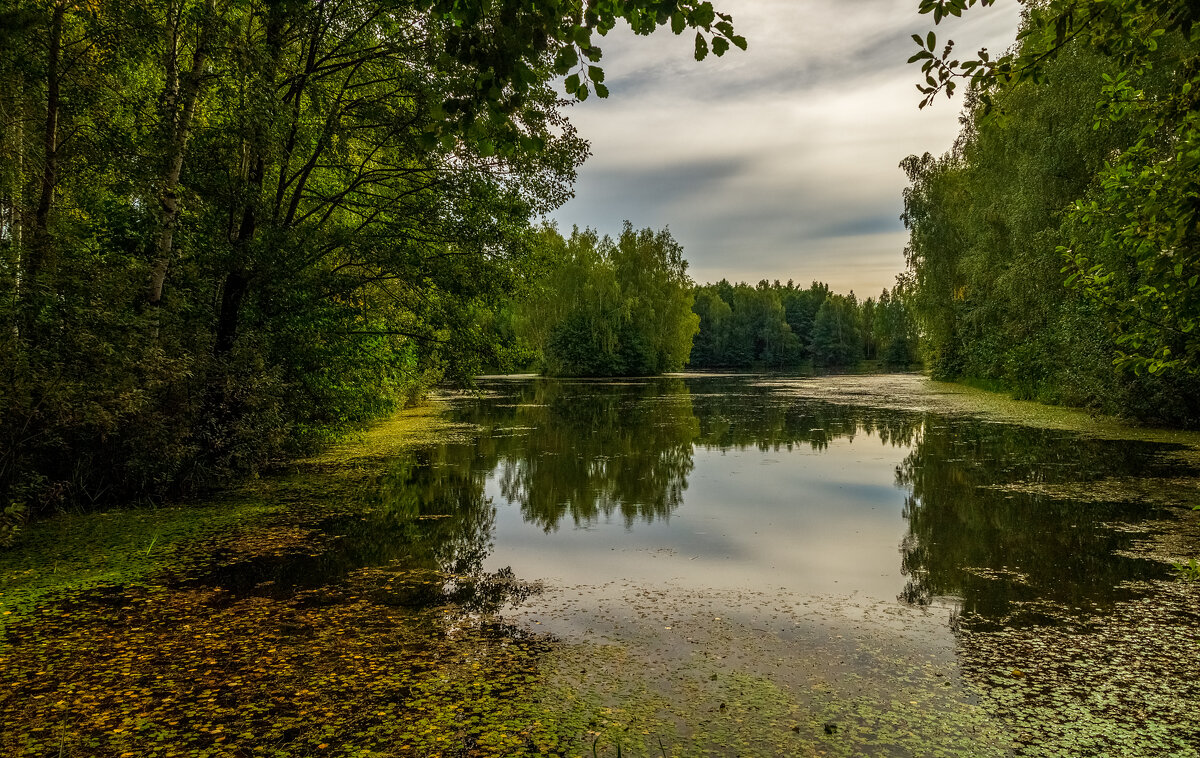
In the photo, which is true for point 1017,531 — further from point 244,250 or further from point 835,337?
point 835,337

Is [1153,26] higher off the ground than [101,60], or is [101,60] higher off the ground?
[101,60]

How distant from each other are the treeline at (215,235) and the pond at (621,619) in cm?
129

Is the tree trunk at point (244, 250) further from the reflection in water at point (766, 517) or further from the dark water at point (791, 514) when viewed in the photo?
the dark water at point (791, 514)

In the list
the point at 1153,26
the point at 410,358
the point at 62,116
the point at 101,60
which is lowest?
the point at 410,358

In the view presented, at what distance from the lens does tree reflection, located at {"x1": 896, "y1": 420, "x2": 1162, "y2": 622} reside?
661cm

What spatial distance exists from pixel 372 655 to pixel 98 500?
7.11m

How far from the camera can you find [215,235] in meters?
11.1

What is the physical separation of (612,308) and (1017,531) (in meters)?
50.5

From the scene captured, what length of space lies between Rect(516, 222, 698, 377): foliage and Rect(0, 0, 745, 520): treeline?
44145 millimetres

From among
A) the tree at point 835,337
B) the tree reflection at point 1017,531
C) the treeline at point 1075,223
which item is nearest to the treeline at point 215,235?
the treeline at point 1075,223

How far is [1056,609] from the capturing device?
6074 millimetres

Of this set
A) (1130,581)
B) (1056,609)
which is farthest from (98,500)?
(1130,581)

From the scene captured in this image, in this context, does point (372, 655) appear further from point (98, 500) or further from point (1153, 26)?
point (98, 500)

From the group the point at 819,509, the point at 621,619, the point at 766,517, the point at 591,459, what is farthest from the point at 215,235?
the point at 819,509
